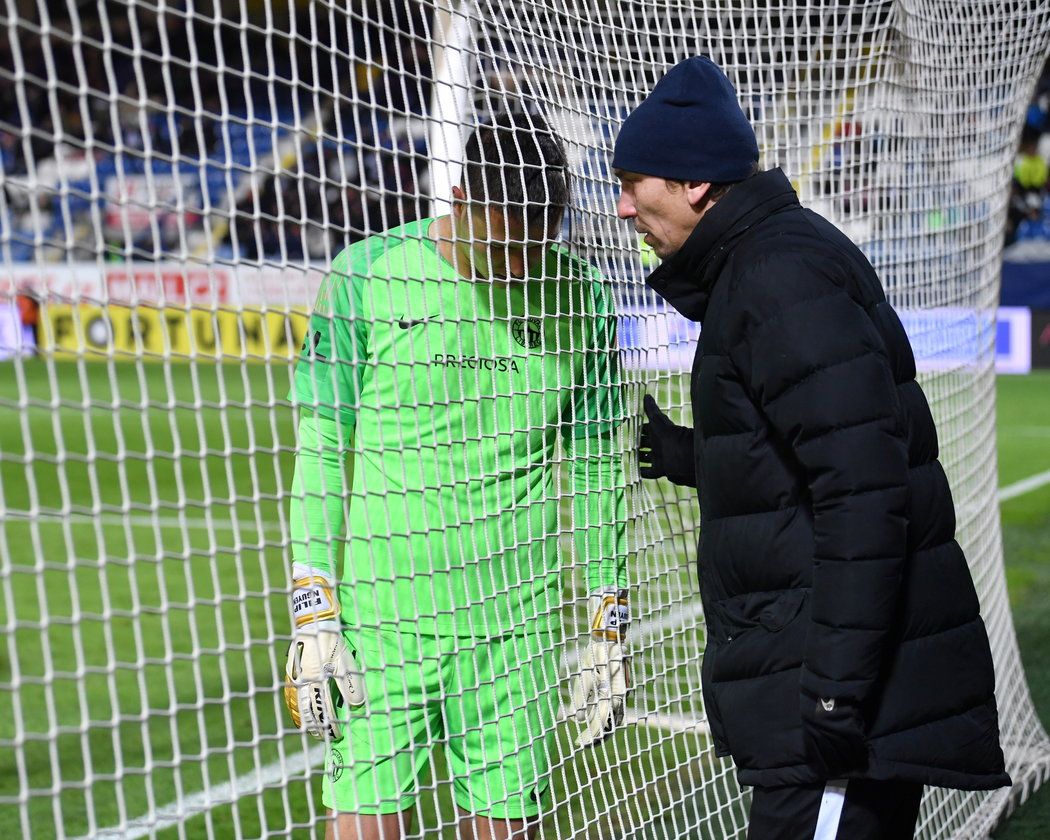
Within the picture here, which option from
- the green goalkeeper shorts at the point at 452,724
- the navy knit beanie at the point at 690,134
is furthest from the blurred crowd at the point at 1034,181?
the navy knit beanie at the point at 690,134

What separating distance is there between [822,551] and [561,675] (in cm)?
101

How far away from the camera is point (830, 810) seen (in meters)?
2.10

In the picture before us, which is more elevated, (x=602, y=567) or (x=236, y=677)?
(x=602, y=567)

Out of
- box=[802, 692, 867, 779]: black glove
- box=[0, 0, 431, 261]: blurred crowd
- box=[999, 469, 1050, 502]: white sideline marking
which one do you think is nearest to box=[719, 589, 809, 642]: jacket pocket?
box=[802, 692, 867, 779]: black glove

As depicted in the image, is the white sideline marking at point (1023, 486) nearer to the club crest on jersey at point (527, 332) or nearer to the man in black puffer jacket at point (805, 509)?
the club crest on jersey at point (527, 332)

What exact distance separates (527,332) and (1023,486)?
770 centimetres

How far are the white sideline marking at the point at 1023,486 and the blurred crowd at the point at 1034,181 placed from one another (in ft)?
25.8

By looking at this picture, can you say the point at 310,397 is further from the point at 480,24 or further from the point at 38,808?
the point at 38,808

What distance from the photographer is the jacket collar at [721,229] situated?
7.01ft

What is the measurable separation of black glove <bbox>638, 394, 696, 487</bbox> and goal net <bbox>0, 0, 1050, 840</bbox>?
0.15m

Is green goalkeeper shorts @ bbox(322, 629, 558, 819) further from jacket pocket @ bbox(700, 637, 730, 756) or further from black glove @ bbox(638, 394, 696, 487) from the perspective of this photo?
jacket pocket @ bbox(700, 637, 730, 756)

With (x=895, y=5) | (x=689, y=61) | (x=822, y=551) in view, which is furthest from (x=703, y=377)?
(x=895, y=5)

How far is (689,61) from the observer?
2240 millimetres

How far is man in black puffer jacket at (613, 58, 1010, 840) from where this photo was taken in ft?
6.47
